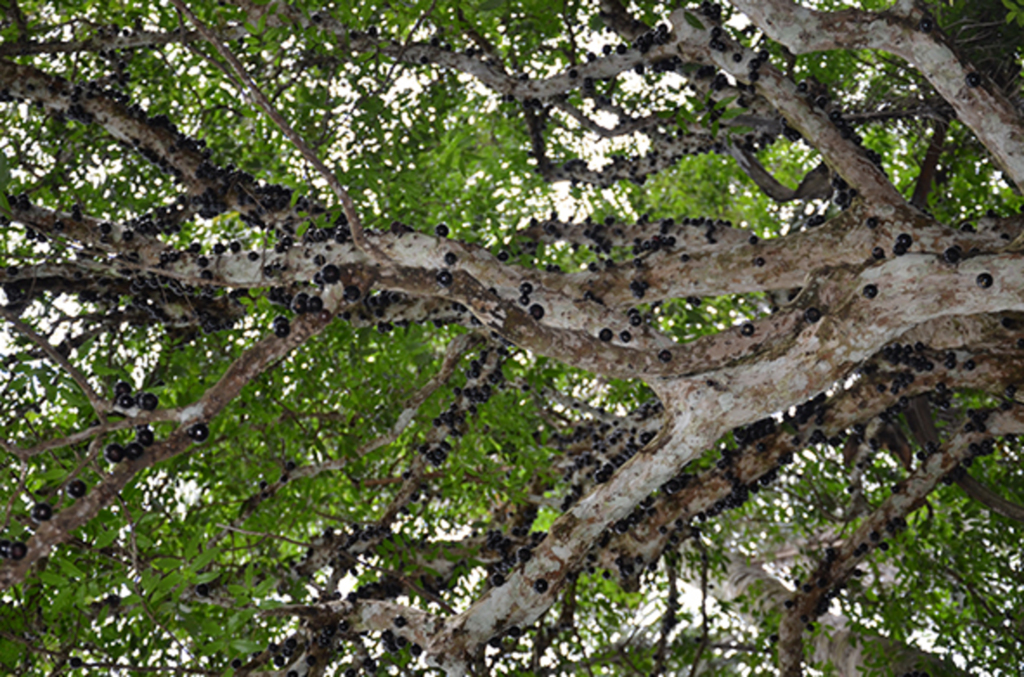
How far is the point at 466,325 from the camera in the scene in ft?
16.9

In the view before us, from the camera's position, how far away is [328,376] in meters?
5.79

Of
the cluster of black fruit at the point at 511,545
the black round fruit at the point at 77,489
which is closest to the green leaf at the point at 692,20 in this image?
the cluster of black fruit at the point at 511,545

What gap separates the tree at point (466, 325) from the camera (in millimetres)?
3400

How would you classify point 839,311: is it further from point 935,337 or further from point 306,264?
point 306,264

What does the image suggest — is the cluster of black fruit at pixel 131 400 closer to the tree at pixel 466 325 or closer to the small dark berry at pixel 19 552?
the tree at pixel 466 325

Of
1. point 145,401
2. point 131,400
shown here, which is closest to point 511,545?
point 145,401

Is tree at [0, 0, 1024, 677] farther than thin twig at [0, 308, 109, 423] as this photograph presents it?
Yes

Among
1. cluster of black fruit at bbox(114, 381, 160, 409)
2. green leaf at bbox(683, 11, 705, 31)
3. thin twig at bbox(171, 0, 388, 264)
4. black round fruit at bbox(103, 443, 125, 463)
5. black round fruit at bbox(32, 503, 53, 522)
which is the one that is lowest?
black round fruit at bbox(32, 503, 53, 522)

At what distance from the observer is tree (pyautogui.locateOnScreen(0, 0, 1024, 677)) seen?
11.2 ft

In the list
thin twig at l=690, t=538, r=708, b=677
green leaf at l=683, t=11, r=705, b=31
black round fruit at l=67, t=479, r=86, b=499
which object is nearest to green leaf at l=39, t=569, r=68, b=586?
black round fruit at l=67, t=479, r=86, b=499

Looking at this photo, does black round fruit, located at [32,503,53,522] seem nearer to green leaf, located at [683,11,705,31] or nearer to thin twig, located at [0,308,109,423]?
thin twig, located at [0,308,109,423]

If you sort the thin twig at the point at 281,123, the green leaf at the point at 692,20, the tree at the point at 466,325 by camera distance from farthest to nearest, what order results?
the green leaf at the point at 692,20 < the tree at the point at 466,325 < the thin twig at the point at 281,123

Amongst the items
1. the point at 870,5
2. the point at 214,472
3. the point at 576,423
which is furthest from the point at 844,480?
the point at 214,472

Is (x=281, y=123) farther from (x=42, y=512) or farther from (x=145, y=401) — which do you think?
(x=42, y=512)
